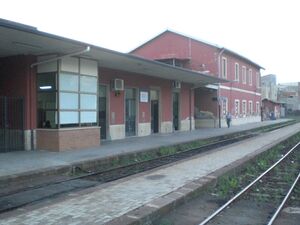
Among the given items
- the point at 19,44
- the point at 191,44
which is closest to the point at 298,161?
the point at 19,44

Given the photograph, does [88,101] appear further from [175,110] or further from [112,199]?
[175,110]

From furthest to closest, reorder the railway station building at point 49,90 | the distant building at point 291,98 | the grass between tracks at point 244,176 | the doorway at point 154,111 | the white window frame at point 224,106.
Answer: the distant building at point 291,98 < the white window frame at point 224,106 < the doorway at point 154,111 < the railway station building at point 49,90 < the grass between tracks at point 244,176

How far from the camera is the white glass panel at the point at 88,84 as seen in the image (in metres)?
17.9

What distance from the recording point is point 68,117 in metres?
17.1

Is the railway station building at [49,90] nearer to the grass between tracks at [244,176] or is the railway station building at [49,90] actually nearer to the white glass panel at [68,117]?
the white glass panel at [68,117]

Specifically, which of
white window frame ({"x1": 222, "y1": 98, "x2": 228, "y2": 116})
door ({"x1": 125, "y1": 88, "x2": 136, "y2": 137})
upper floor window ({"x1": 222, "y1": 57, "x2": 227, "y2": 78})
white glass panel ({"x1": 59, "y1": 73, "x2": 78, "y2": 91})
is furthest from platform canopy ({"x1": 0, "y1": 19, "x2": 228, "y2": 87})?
upper floor window ({"x1": 222, "y1": 57, "x2": 227, "y2": 78})

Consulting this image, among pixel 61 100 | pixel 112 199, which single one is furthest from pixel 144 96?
pixel 112 199

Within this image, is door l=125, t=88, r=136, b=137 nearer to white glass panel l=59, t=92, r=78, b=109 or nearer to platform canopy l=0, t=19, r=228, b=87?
platform canopy l=0, t=19, r=228, b=87

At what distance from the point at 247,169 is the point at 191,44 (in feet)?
86.7

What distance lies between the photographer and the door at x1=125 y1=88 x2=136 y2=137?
24.1 meters

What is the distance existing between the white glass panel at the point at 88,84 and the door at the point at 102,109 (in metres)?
3.05

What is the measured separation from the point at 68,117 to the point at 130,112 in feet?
25.5

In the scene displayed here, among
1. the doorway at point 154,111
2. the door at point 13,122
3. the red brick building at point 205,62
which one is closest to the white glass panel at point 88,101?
the door at point 13,122

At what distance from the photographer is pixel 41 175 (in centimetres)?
1177
